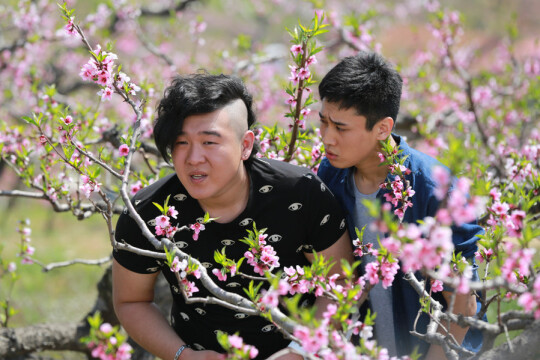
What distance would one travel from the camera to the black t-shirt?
2387mm

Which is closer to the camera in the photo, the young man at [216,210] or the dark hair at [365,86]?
the young man at [216,210]

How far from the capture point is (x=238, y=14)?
2094 centimetres

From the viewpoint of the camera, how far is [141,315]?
8.17 ft

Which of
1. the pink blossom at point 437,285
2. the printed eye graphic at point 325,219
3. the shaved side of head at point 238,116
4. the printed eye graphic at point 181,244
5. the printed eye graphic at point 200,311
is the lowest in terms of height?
the printed eye graphic at point 200,311

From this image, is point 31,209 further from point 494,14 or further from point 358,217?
point 494,14

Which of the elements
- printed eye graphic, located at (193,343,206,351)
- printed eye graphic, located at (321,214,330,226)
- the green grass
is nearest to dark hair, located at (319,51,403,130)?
printed eye graphic, located at (321,214,330,226)

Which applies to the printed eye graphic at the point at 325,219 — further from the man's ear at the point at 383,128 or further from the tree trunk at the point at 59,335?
the tree trunk at the point at 59,335

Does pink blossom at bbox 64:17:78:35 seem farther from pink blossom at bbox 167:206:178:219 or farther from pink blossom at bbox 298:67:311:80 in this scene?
pink blossom at bbox 298:67:311:80

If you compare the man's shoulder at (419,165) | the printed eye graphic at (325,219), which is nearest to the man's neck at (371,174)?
the man's shoulder at (419,165)

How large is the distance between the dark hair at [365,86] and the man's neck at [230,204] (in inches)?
22.5

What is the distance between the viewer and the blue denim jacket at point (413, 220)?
7.78 ft

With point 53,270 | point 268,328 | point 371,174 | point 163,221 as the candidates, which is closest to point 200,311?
point 268,328

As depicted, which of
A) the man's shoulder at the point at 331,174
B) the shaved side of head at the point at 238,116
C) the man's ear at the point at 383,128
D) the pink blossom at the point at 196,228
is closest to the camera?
the pink blossom at the point at 196,228

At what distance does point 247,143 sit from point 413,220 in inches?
33.3
